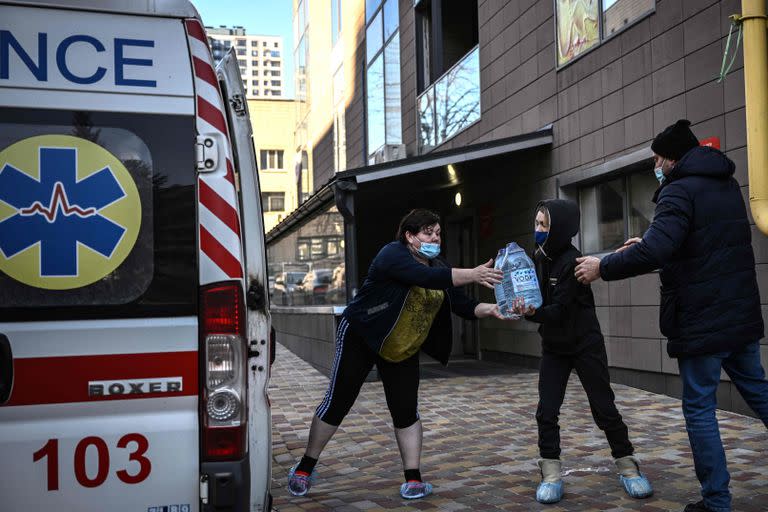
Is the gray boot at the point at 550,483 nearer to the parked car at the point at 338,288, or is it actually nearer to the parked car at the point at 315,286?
the parked car at the point at 338,288

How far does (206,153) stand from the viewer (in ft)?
9.31

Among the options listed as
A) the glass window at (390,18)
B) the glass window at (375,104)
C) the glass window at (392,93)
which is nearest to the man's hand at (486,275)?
the glass window at (392,93)

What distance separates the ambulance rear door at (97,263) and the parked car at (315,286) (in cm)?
950

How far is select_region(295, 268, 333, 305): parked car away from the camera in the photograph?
12.8 metres

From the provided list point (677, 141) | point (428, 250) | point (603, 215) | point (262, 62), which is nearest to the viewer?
point (677, 141)

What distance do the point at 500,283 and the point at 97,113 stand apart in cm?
237

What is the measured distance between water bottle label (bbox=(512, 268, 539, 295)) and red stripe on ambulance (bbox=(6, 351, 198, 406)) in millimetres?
2212

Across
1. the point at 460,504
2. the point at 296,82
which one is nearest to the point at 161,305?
the point at 460,504

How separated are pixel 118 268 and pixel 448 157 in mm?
7890

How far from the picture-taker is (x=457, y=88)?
13523 mm

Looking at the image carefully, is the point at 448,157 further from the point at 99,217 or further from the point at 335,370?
the point at 99,217

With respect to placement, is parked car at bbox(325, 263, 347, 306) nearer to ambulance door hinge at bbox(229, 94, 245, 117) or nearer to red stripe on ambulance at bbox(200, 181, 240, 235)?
ambulance door hinge at bbox(229, 94, 245, 117)

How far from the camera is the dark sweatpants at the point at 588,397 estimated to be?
451 centimetres

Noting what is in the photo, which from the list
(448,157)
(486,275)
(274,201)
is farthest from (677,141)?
(274,201)
